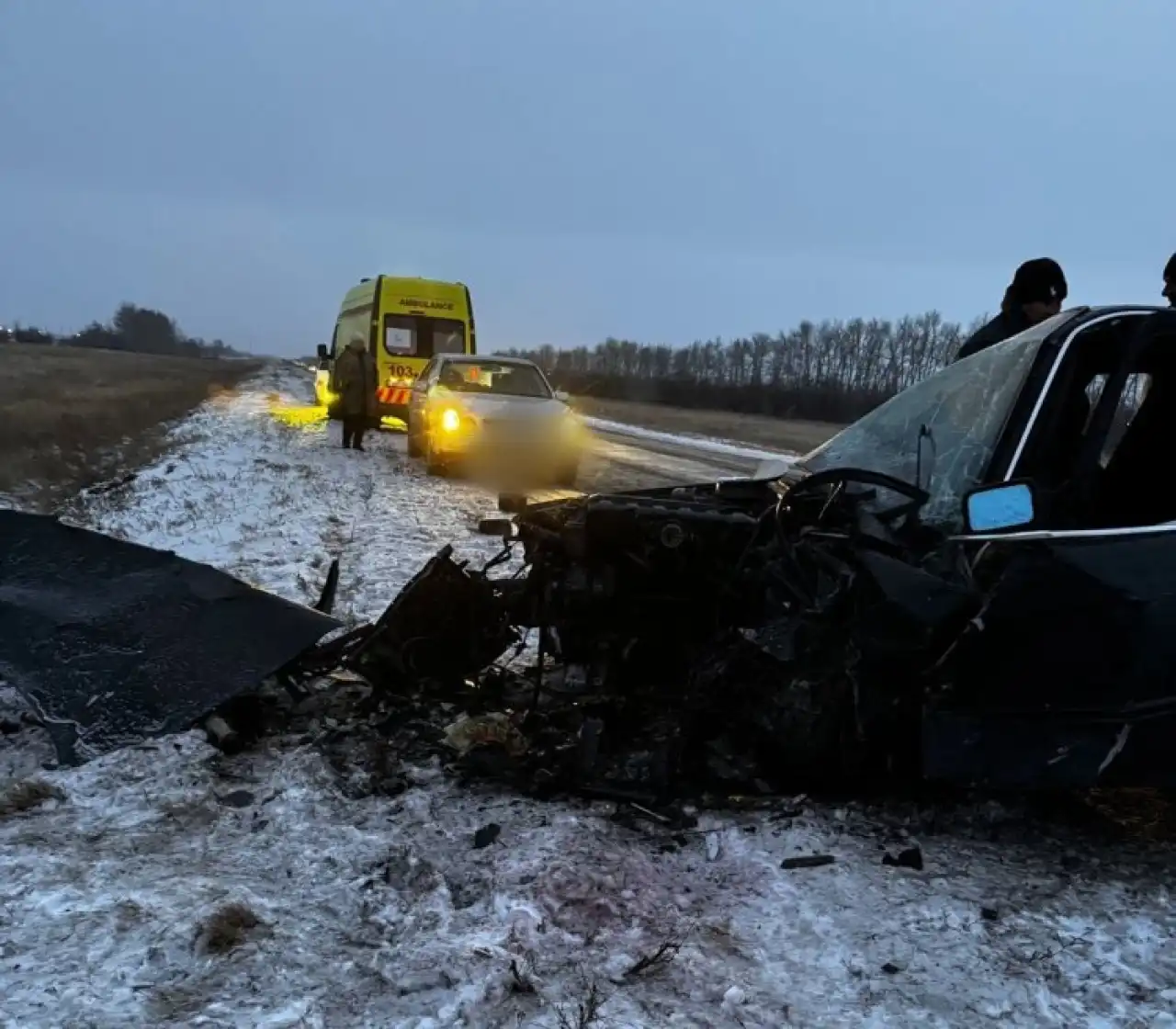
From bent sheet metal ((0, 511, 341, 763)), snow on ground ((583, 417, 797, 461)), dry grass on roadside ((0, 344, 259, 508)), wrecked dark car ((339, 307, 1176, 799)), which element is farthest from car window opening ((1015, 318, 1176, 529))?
snow on ground ((583, 417, 797, 461))

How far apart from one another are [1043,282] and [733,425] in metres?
26.5

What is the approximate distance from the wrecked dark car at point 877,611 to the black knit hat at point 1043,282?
1.43 meters

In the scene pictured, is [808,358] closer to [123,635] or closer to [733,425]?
[733,425]

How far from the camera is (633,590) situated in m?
3.73

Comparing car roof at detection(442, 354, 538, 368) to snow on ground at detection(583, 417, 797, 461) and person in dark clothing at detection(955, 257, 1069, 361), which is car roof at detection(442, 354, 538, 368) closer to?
snow on ground at detection(583, 417, 797, 461)

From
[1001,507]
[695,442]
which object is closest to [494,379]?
[695,442]

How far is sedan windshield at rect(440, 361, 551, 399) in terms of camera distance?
12.7 meters

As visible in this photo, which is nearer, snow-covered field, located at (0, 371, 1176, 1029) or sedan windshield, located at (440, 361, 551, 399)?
snow-covered field, located at (0, 371, 1176, 1029)

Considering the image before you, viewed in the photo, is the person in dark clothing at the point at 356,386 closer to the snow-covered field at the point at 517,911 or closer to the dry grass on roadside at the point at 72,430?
the dry grass on roadside at the point at 72,430

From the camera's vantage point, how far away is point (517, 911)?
268cm

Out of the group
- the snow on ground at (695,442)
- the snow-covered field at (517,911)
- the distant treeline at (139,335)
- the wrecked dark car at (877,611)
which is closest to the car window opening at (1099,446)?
the wrecked dark car at (877,611)

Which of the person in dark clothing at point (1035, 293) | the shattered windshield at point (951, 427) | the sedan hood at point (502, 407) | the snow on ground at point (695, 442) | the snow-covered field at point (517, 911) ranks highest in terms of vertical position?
the person in dark clothing at point (1035, 293)

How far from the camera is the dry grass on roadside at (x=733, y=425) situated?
980 inches

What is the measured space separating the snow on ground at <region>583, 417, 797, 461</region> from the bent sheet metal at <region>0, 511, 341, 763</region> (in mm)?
13691
